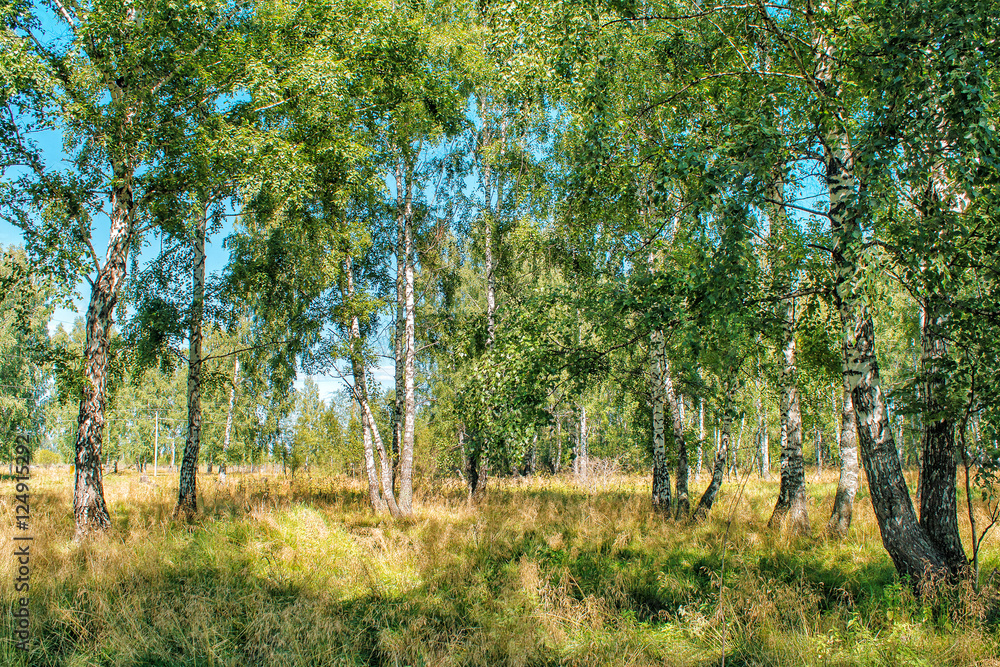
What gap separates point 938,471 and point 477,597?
4826 millimetres

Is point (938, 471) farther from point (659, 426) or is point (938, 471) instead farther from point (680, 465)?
point (680, 465)

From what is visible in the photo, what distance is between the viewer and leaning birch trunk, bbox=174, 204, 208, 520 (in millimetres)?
9156

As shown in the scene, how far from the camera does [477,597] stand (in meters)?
5.33

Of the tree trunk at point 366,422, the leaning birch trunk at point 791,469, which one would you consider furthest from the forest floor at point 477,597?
the tree trunk at point 366,422

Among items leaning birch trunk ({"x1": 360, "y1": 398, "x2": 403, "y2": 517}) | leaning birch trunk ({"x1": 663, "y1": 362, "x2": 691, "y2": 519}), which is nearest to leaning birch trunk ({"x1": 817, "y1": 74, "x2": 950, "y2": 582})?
leaning birch trunk ({"x1": 663, "y1": 362, "x2": 691, "y2": 519})

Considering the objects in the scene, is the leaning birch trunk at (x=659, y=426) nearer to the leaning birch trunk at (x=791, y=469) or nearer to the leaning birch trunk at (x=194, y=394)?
the leaning birch trunk at (x=791, y=469)

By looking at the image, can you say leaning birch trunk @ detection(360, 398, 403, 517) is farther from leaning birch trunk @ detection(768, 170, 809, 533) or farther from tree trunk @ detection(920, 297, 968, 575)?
tree trunk @ detection(920, 297, 968, 575)

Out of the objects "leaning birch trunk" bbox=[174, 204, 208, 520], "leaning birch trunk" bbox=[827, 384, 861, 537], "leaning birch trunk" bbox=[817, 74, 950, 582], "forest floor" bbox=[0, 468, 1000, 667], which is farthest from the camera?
"leaning birch trunk" bbox=[174, 204, 208, 520]

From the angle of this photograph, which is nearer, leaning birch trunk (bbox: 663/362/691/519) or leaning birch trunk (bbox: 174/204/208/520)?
leaning birch trunk (bbox: 174/204/208/520)

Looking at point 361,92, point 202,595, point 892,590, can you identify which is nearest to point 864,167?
point 892,590

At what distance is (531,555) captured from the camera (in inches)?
265

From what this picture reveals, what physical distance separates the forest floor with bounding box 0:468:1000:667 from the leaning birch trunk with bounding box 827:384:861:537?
0.22 m

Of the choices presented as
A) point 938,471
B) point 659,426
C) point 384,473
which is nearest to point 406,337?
point 384,473

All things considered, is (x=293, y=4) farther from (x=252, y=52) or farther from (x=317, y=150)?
(x=317, y=150)
